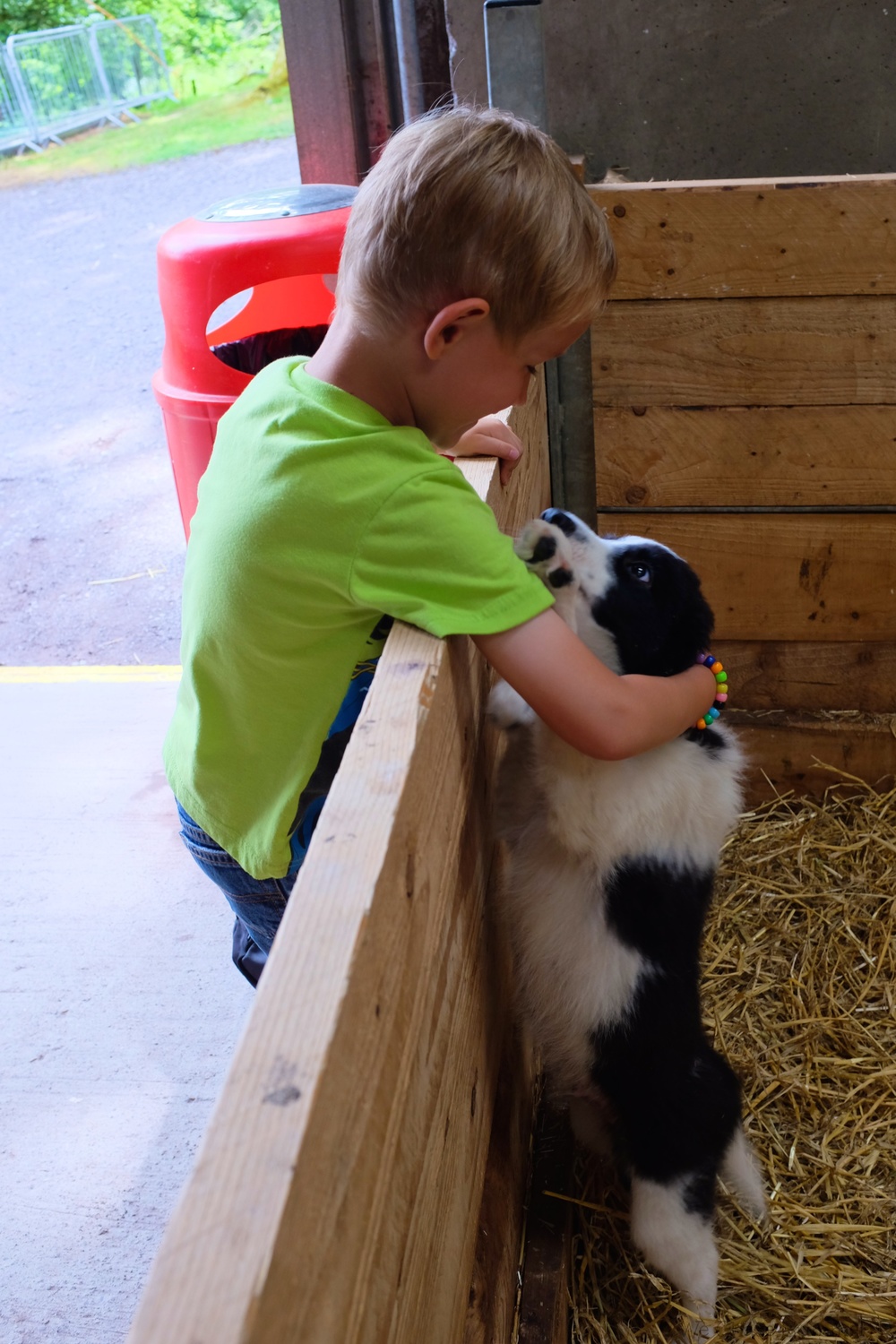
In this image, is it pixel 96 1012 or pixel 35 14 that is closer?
pixel 96 1012

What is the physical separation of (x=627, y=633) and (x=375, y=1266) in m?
0.89

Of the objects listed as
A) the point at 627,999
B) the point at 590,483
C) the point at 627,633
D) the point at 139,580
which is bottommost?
the point at 139,580

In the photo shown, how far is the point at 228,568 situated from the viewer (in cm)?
128

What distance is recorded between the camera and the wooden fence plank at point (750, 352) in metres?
2.23

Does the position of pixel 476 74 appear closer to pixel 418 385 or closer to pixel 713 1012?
pixel 418 385

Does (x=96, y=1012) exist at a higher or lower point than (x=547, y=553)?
A: lower

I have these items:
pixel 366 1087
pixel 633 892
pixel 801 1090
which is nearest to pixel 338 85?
pixel 633 892

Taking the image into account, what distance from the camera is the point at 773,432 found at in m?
2.38

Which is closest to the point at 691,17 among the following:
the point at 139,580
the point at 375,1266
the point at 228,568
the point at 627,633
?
the point at 627,633

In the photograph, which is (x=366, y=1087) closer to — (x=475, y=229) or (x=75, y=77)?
(x=475, y=229)

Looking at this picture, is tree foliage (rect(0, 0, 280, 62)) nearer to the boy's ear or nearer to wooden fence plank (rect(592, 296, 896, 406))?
wooden fence plank (rect(592, 296, 896, 406))

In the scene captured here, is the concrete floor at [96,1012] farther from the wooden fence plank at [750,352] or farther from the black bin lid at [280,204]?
the wooden fence plank at [750,352]

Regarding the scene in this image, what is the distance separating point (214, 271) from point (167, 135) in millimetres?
11602

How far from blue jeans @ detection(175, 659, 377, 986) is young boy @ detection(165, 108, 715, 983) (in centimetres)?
2
